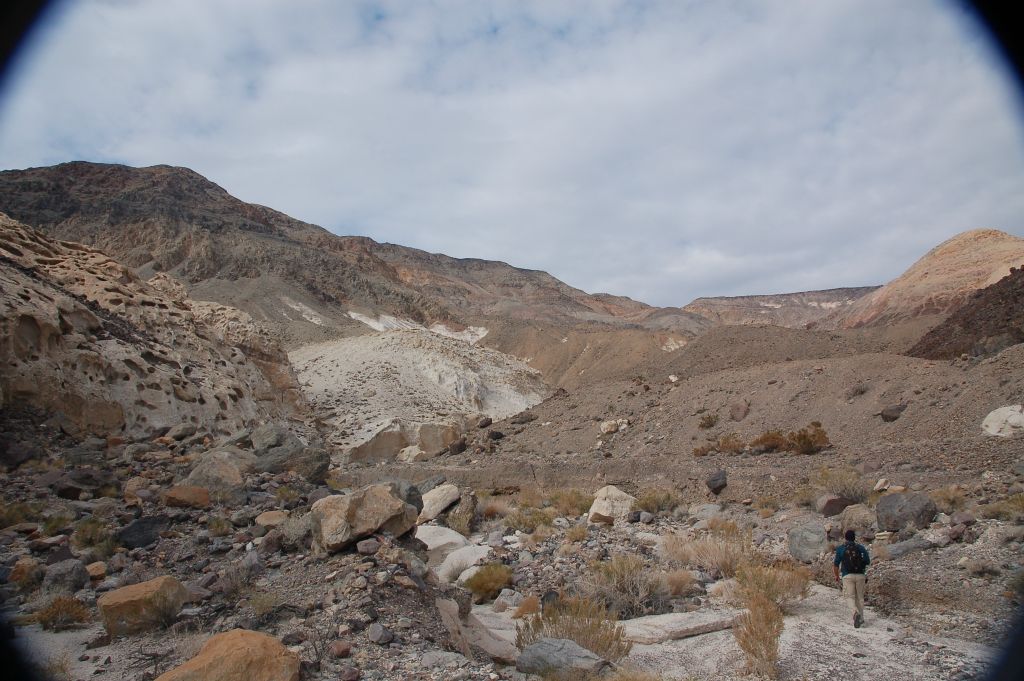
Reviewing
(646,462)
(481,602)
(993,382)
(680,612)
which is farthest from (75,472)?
(993,382)

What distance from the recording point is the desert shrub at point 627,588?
6363mm

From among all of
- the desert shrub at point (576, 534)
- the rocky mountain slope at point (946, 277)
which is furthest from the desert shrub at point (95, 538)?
the rocky mountain slope at point (946, 277)

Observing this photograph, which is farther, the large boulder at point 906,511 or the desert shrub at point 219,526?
the large boulder at point 906,511

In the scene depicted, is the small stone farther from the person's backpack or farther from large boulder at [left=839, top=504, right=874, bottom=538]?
large boulder at [left=839, top=504, right=874, bottom=538]

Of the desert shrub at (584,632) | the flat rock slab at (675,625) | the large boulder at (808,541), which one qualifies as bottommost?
the flat rock slab at (675,625)

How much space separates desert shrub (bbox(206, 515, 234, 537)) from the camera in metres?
6.58

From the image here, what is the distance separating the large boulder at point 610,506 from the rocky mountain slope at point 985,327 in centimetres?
1108

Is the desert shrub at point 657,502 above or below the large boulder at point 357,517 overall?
below

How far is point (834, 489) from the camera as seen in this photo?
32.5ft

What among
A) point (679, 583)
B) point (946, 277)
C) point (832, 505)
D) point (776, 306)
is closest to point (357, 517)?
→ point (679, 583)

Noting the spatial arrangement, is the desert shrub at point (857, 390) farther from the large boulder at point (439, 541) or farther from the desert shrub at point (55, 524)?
the desert shrub at point (55, 524)

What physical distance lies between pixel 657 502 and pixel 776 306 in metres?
130

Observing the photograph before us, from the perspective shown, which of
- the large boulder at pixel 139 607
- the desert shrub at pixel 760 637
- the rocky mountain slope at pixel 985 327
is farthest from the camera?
the rocky mountain slope at pixel 985 327

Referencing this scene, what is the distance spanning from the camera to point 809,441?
14.5 metres
